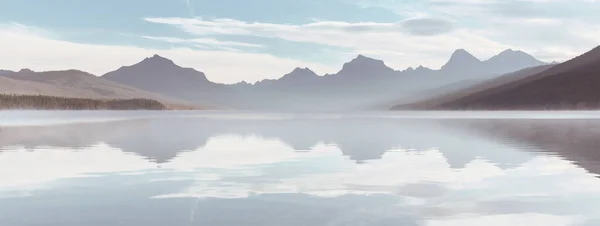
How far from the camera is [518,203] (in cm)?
1761

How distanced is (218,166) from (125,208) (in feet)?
36.0


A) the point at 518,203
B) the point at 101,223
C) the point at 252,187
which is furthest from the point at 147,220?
the point at 518,203

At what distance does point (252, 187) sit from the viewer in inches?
816

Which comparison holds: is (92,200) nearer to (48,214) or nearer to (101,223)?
(48,214)

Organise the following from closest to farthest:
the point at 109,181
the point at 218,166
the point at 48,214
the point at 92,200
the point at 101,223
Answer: the point at 101,223, the point at 48,214, the point at 92,200, the point at 109,181, the point at 218,166

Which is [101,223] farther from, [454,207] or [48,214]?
[454,207]

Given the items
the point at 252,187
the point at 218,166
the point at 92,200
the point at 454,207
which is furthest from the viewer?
the point at 218,166

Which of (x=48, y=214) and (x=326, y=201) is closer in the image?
(x=48, y=214)

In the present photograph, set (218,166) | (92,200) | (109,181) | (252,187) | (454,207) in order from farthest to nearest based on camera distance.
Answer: (218,166) < (109,181) < (252,187) < (92,200) < (454,207)

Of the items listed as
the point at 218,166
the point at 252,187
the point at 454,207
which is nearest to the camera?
the point at 454,207

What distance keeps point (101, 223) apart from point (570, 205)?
11.1 meters

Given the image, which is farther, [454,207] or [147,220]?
[454,207]

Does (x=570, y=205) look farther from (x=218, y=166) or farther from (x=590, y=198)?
(x=218, y=166)

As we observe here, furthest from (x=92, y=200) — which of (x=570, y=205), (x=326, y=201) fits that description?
(x=570, y=205)
